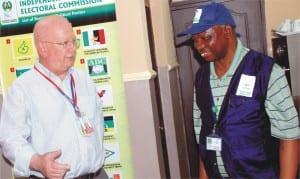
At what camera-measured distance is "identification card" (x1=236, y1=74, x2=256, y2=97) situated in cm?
172

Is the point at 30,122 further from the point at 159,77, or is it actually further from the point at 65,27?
the point at 159,77

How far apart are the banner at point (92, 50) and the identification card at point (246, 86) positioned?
2.75ft

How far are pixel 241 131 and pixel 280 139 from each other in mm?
190

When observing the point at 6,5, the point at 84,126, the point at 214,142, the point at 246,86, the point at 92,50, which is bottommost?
the point at 214,142

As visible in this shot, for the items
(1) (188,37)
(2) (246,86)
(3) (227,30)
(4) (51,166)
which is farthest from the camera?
(1) (188,37)

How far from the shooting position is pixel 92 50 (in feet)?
7.50

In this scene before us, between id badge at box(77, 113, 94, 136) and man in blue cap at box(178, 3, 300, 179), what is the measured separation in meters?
0.59

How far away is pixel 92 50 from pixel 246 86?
1.02m

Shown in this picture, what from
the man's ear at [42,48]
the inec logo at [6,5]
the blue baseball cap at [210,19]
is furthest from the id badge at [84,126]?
the inec logo at [6,5]

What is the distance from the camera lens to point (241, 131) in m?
1.73

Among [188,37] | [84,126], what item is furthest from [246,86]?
[188,37]

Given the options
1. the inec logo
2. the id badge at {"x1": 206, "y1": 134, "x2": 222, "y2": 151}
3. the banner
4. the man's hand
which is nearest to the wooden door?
the banner

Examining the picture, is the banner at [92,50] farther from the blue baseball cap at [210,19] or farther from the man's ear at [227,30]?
the man's ear at [227,30]

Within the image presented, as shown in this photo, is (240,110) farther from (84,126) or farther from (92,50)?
(92,50)
